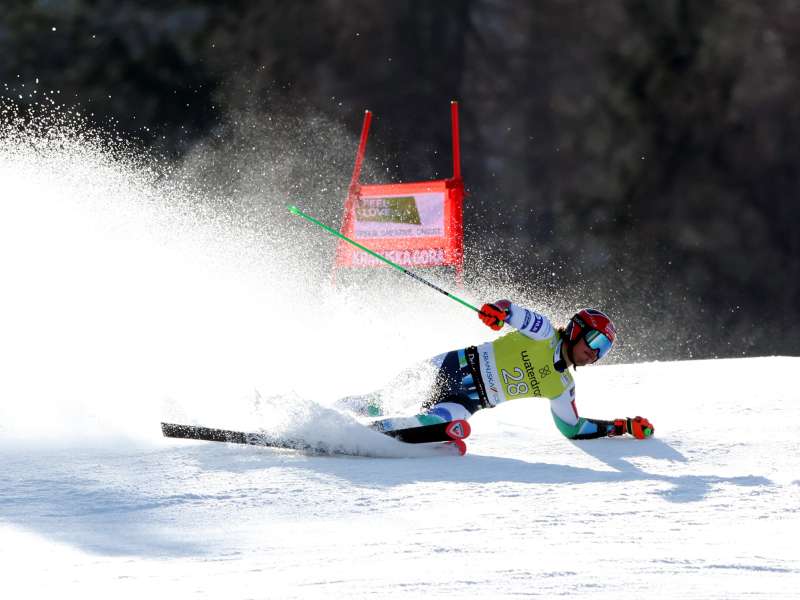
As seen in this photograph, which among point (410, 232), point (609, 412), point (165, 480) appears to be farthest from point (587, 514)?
point (410, 232)

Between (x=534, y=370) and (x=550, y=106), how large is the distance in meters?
9.27

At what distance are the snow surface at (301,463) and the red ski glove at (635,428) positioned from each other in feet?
0.16

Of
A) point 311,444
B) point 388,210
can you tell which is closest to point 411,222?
point 388,210

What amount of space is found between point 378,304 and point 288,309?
69 centimetres

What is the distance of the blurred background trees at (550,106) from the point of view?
11.4 m

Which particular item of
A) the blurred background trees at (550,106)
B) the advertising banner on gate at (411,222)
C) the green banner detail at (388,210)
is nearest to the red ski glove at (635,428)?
the advertising banner on gate at (411,222)

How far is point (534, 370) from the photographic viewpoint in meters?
3.75

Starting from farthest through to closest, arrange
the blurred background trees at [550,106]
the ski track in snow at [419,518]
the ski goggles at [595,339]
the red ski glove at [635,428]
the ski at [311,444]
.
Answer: the blurred background trees at [550,106] < the red ski glove at [635,428] < the ski goggles at [595,339] < the ski at [311,444] < the ski track in snow at [419,518]

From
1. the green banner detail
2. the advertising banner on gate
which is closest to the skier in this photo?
the advertising banner on gate

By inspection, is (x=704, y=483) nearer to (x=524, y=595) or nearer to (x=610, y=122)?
(x=524, y=595)

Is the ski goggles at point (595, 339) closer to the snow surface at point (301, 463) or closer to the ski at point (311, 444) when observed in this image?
the snow surface at point (301, 463)

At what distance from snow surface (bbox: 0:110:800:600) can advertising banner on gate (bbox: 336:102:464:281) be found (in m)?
0.45

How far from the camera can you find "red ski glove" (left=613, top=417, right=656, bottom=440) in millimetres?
3787

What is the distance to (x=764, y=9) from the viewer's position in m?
12.3
